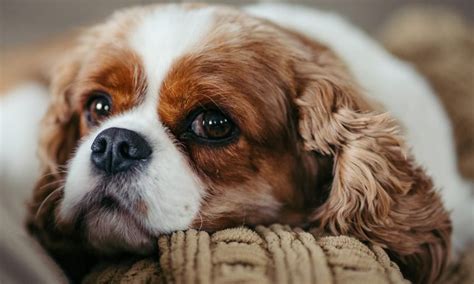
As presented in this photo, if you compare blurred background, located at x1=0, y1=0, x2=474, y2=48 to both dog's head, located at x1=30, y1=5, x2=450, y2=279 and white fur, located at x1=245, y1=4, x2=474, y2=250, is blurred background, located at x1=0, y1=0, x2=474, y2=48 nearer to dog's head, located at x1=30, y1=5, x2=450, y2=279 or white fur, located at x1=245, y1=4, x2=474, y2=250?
white fur, located at x1=245, y1=4, x2=474, y2=250

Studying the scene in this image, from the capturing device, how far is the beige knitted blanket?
3.67 ft

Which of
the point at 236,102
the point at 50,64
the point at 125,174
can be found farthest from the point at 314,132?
the point at 50,64

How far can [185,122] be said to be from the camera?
1.48 metres

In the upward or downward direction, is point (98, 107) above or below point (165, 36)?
below

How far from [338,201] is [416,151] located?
0.41 metres

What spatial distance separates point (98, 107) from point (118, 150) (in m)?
0.27

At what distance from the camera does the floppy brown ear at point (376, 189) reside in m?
1.47

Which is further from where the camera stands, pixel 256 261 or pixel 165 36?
pixel 165 36

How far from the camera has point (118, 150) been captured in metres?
1.38

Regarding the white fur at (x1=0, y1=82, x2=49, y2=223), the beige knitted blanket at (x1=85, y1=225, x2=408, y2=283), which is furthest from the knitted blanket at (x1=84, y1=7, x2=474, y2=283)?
the white fur at (x1=0, y1=82, x2=49, y2=223)

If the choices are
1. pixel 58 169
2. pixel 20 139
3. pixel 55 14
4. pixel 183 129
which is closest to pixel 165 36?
pixel 183 129

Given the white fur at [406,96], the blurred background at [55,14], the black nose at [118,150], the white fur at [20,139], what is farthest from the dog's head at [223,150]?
the blurred background at [55,14]

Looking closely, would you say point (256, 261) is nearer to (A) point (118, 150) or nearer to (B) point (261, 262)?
(B) point (261, 262)

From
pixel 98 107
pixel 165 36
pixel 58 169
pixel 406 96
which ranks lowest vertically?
pixel 58 169
